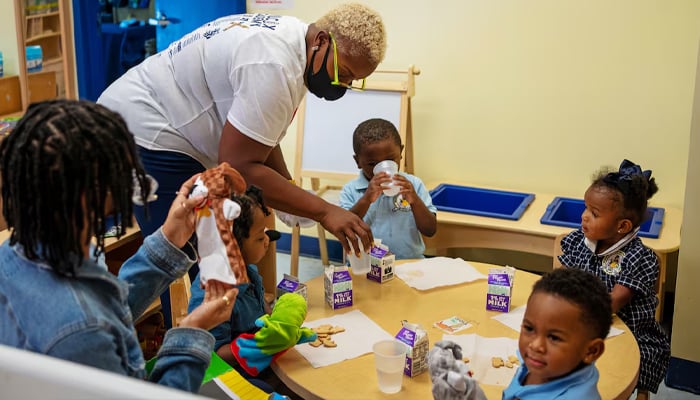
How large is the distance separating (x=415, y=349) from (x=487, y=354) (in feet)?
0.86

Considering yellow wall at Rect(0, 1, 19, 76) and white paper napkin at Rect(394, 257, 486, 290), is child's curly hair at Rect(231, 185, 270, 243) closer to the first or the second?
white paper napkin at Rect(394, 257, 486, 290)

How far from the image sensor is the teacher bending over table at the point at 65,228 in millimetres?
1069

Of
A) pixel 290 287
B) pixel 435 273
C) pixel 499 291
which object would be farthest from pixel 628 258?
pixel 290 287

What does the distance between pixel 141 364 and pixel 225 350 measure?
767 millimetres

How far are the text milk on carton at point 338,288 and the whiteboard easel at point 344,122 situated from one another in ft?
5.85

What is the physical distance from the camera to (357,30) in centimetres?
221

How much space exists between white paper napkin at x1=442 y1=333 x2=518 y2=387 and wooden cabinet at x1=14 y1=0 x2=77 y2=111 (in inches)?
126

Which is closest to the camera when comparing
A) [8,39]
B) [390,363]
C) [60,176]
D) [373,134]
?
[60,176]

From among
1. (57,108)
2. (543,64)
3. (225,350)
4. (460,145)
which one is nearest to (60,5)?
(460,145)

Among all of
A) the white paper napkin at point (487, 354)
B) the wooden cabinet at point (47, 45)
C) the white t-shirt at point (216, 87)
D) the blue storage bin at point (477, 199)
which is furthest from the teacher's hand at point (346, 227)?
the wooden cabinet at point (47, 45)

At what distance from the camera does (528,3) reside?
12.8 feet

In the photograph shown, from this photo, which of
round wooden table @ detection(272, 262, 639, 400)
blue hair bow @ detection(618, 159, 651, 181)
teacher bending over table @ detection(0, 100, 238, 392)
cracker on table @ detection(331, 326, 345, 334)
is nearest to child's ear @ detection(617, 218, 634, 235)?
blue hair bow @ detection(618, 159, 651, 181)

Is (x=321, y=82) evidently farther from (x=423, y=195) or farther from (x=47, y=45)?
(x=47, y=45)

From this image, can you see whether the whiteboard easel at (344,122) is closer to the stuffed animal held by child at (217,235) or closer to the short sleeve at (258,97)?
the short sleeve at (258,97)
